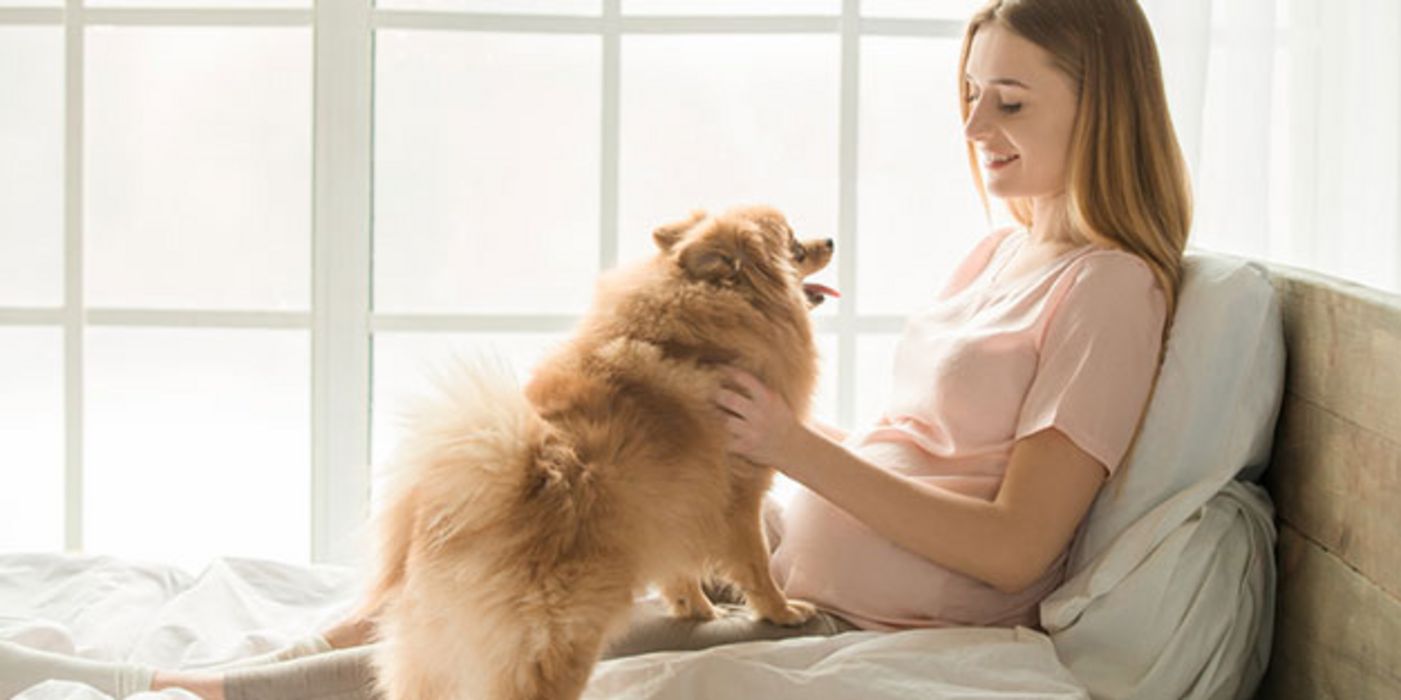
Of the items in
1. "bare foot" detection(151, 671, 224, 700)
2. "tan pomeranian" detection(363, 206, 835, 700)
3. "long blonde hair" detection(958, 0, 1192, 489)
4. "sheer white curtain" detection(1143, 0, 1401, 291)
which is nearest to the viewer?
"tan pomeranian" detection(363, 206, 835, 700)

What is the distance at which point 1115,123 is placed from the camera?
1.90 metres

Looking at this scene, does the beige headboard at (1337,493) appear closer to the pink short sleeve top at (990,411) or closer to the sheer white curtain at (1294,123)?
the pink short sleeve top at (990,411)

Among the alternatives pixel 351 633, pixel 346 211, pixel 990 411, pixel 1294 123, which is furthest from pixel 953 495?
pixel 346 211

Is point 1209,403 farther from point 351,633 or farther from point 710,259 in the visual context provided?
point 351,633

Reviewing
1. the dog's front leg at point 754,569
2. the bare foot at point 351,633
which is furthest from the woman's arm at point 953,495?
the bare foot at point 351,633

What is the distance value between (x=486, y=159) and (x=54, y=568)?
1.16 m

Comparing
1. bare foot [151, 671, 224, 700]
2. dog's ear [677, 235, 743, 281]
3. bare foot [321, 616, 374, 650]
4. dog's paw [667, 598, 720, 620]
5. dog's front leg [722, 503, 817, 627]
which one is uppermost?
dog's ear [677, 235, 743, 281]

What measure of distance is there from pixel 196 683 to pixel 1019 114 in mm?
1177

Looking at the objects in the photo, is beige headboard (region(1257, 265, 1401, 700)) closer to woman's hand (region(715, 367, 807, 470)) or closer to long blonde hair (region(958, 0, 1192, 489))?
long blonde hair (region(958, 0, 1192, 489))

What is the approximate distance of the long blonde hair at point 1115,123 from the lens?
6.24 ft

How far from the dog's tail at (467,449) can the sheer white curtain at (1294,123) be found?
1422 mm

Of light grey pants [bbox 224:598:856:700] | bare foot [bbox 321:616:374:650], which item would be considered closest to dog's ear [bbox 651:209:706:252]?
light grey pants [bbox 224:598:856:700]

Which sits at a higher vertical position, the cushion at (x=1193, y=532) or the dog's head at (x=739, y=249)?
the dog's head at (x=739, y=249)

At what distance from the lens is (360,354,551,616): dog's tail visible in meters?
1.58
